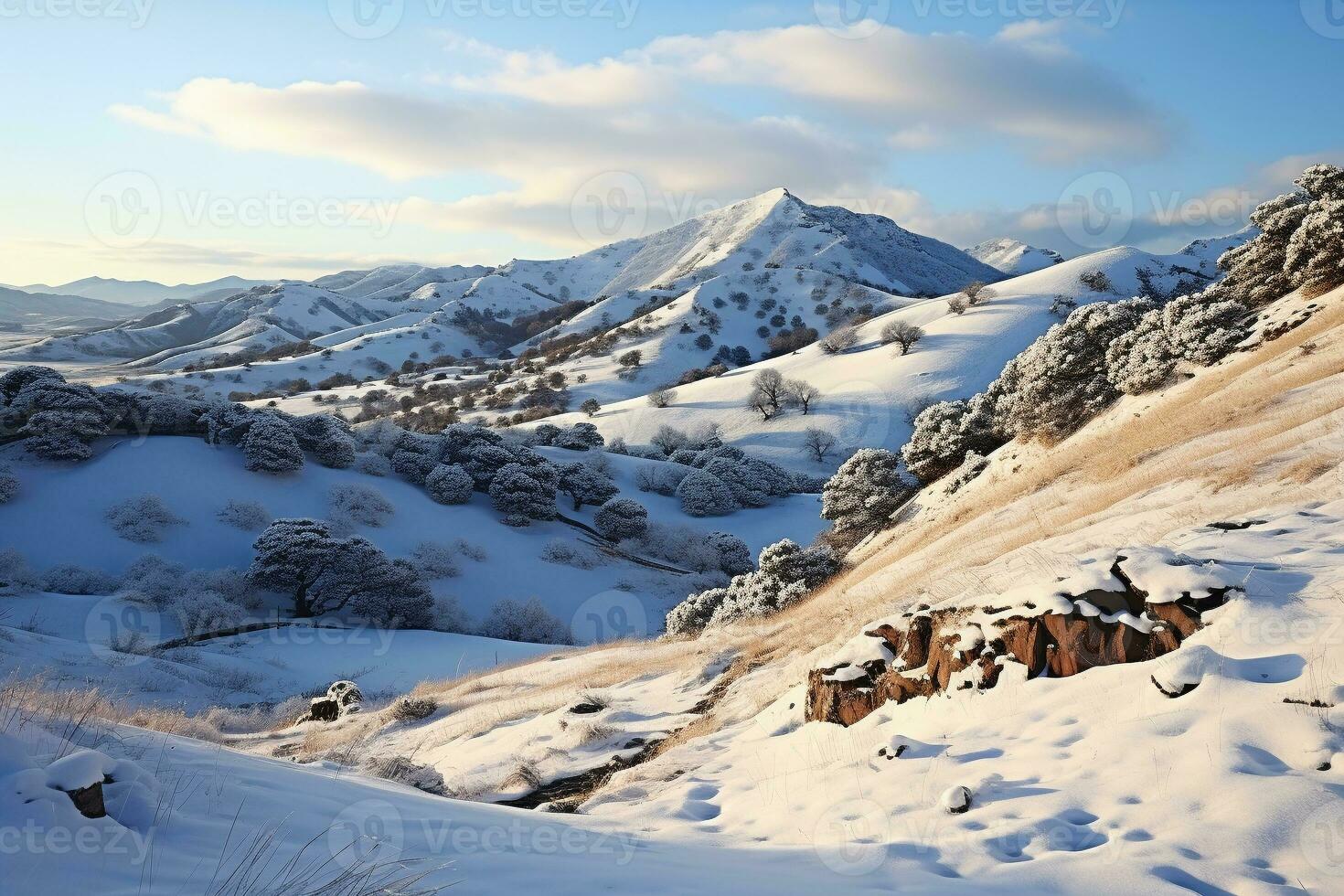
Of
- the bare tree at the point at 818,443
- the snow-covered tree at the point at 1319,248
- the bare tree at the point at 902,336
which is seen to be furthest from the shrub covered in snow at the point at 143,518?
the bare tree at the point at 902,336

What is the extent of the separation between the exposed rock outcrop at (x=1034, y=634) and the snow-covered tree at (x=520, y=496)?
31.2 meters

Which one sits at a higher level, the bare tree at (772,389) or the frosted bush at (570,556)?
the bare tree at (772,389)

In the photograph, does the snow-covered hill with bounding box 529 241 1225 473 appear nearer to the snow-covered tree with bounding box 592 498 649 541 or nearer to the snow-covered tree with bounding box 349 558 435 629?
the snow-covered tree with bounding box 592 498 649 541

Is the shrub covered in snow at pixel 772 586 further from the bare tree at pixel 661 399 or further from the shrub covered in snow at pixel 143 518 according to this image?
the bare tree at pixel 661 399

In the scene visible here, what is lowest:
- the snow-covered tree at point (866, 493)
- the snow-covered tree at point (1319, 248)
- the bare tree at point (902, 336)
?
the snow-covered tree at point (866, 493)

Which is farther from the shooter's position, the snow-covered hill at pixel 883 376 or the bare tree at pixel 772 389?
the bare tree at pixel 772 389

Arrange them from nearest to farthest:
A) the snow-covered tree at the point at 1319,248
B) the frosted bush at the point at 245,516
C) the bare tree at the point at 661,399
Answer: the snow-covered tree at the point at 1319,248 → the frosted bush at the point at 245,516 → the bare tree at the point at 661,399

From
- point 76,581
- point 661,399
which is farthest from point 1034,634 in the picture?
point 661,399

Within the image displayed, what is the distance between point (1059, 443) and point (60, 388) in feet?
129

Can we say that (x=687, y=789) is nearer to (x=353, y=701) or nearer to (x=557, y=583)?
(x=353, y=701)

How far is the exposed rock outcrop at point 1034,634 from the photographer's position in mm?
5828

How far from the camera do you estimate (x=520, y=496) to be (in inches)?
1480

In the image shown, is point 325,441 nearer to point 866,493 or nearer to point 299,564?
point 299,564

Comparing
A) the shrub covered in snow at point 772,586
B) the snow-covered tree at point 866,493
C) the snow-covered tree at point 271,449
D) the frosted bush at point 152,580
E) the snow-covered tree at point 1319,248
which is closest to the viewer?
the snow-covered tree at point 1319,248
